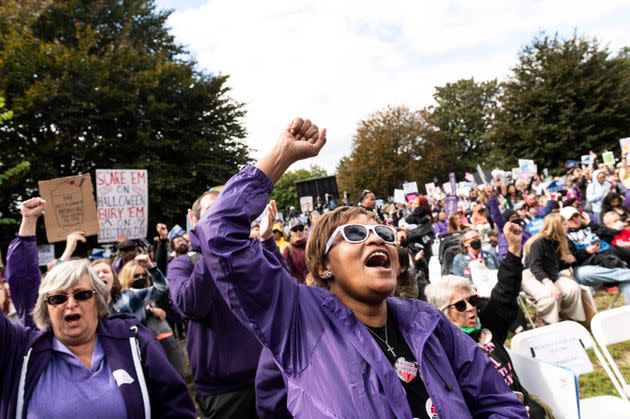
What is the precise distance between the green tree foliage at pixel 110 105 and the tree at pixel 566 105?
21.3 m

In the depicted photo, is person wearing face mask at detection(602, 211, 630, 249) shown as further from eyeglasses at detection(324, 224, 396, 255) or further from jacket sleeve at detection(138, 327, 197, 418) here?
jacket sleeve at detection(138, 327, 197, 418)

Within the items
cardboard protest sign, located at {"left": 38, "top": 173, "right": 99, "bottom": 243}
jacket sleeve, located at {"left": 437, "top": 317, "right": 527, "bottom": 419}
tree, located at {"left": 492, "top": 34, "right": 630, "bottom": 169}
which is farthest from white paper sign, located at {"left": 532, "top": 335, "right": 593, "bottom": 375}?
tree, located at {"left": 492, "top": 34, "right": 630, "bottom": 169}

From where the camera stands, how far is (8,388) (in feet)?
6.68

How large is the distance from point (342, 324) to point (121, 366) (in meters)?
1.18

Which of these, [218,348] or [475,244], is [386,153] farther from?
[218,348]

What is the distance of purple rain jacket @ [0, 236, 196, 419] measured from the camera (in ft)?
6.70

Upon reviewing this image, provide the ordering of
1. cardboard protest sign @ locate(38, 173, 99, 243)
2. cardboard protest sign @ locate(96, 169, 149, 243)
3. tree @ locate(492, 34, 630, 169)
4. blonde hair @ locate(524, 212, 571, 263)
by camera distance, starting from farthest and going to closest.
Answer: tree @ locate(492, 34, 630, 169) < cardboard protest sign @ locate(96, 169, 149, 243) < blonde hair @ locate(524, 212, 571, 263) < cardboard protest sign @ locate(38, 173, 99, 243)

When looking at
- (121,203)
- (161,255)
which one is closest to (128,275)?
(161,255)

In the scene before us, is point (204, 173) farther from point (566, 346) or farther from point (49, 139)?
point (566, 346)

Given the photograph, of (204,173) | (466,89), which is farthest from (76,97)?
(466,89)

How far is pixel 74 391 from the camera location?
2.09 metres

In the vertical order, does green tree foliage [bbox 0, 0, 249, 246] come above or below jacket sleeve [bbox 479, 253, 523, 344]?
above

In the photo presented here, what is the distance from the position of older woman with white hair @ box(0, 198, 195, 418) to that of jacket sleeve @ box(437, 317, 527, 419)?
130 cm

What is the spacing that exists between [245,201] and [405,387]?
0.88 metres
